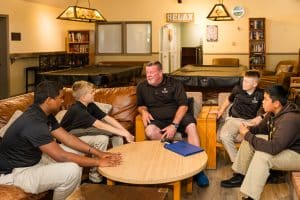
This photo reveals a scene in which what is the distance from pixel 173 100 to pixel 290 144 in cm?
155

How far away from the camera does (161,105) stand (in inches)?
171

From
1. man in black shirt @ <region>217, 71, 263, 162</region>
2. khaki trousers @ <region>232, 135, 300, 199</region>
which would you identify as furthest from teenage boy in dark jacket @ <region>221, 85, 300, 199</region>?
man in black shirt @ <region>217, 71, 263, 162</region>

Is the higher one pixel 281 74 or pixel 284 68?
pixel 284 68

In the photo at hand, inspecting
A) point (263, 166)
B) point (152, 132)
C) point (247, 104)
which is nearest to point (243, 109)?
point (247, 104)

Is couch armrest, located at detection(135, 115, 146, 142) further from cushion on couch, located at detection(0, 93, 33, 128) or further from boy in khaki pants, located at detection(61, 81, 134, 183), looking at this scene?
cushion on couch, located at detection(0, 93, 33, 128)

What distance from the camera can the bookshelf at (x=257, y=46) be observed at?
10.8m

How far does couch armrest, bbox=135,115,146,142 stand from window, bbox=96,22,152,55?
25.3 feet

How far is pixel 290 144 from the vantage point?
10.0 ft

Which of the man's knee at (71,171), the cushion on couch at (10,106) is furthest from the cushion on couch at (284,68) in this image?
the man's knee at (71,171)

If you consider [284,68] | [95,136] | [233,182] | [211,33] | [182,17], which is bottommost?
[233,182]

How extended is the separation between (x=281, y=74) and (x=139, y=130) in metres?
6.13

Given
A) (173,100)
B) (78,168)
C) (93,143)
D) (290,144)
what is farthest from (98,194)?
(173,100)

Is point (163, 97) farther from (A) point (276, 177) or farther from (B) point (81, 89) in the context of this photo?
(A) point (276, 177)

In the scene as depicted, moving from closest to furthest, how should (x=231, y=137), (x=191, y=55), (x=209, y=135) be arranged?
1. (x=231, y=137)
2. (x=209, y=135)
3. (x=191, y=55)
